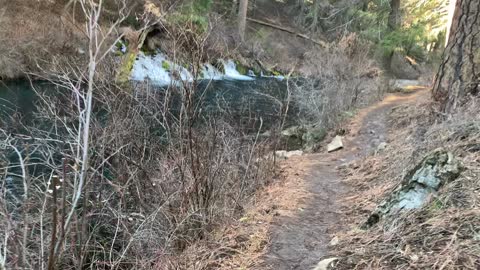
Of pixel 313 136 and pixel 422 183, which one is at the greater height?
pixel 422 183

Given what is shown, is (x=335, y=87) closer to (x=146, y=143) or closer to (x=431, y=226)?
(x=146, y=143)

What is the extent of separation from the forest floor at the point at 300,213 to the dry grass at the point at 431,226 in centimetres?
24

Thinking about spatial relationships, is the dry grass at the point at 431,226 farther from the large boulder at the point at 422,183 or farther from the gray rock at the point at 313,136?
the gray rock at the point at 313,136

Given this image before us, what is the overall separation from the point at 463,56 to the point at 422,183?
A: 3.59 metres

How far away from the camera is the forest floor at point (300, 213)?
147 inches

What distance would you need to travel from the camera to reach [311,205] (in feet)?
16.5

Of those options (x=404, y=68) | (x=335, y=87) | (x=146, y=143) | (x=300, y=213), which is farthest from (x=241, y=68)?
(x=300, y=213)

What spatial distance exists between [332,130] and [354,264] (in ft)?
23.3

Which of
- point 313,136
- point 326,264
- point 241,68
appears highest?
point 326,264

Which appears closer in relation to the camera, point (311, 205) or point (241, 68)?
point (311, 205)

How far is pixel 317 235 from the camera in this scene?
4090mm

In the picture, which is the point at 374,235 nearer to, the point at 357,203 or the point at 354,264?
the point at 354,264

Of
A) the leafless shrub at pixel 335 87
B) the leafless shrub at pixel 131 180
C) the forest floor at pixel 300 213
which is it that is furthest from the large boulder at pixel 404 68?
the leafless shrub at pixel 131 180

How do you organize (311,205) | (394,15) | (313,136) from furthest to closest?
(394,15) → (313,136) → (311,205)
